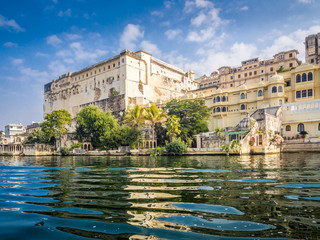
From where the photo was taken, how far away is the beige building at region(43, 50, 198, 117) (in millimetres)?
55875

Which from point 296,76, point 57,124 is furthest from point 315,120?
point 57,124

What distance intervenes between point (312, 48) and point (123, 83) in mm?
44465

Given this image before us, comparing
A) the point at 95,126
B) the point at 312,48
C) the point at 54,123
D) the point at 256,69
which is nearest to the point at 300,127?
the point at 256,69

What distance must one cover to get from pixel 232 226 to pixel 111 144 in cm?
3467

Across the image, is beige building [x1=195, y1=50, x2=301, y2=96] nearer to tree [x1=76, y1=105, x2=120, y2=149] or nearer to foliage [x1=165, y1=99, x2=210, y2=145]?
foliage [x1=165, y1=99, x2=210, y2=145]

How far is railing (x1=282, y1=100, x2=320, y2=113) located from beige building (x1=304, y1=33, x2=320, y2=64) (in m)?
24.5

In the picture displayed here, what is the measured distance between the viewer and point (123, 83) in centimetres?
5556

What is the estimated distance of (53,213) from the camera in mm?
3535

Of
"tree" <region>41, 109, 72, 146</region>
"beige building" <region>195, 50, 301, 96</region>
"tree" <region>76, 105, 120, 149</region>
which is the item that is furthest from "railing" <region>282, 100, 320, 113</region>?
"tree" <region>41, 109, 72, 146</region>

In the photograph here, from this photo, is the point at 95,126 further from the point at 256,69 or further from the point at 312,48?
the point at 312,48

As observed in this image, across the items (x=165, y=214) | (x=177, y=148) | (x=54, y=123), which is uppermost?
(x=54, y=123)

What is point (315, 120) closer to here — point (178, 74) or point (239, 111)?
point (239, 111)

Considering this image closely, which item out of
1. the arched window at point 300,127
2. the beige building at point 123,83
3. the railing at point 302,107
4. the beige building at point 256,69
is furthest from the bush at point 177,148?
the beige building at point 123,83

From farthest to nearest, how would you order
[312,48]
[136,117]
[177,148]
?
[312,48], [136,117], [177,148]
